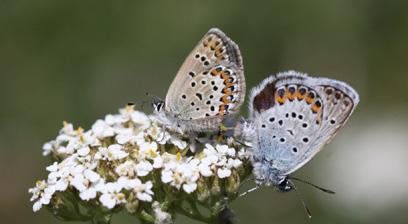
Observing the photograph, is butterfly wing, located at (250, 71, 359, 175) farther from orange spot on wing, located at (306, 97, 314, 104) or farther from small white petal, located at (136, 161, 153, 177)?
small white petal, located at (136, 161, 153, 177)

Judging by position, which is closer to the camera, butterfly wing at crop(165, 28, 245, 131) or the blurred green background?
butterfly wing at crop(165, 28, 245, 131)

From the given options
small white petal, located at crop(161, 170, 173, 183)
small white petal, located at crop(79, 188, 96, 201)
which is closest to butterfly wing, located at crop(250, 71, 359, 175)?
small white petal, located at crop(161, 170, 173, 183)

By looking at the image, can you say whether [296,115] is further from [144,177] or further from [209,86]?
[144,177]

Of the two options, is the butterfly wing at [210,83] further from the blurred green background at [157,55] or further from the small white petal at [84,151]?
the blurred green background at [157,55]

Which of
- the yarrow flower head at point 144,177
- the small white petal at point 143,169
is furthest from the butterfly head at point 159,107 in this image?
the small white petal at point 143,169

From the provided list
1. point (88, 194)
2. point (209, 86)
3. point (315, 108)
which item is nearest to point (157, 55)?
point (209, 86)

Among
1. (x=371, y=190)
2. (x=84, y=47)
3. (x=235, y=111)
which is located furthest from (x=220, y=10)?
(x=235, y=111)

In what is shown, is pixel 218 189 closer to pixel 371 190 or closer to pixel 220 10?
pixel 371 190
